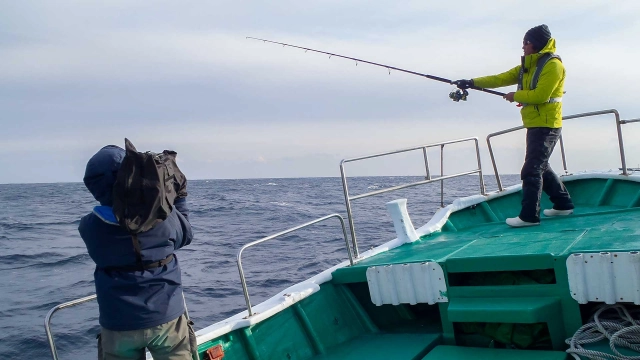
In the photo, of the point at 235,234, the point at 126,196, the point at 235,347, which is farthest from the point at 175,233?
the point at 235,234

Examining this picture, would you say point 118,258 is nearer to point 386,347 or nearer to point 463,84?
point 386,347

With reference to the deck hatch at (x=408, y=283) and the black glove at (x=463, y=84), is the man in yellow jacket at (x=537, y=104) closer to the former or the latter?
the black glove at (x=463, y=84)

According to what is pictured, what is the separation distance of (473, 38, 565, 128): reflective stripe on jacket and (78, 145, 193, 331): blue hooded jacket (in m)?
3.55

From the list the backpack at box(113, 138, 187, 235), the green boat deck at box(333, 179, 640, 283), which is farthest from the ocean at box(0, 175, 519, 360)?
the backpack at box(113, 138, 187, 235)

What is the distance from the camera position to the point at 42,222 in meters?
22.4

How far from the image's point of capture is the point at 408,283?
3.93 metres

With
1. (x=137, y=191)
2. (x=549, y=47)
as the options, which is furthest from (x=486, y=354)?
(x=549, y=47)

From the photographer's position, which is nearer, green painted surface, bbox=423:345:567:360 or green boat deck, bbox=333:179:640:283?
green painted surface, bbox=423:345:567:360

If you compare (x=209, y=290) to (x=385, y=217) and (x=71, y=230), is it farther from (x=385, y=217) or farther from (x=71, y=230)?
(x=71, y=230)

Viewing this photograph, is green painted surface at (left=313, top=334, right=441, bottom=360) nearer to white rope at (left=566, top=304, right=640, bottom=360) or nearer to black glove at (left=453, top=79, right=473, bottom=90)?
white rope at (left=566, top=304, right=640, bottom=360)

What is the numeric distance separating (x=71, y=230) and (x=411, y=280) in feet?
60.3

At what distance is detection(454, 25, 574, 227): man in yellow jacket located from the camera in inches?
183

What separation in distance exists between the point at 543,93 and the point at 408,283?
7.09ft

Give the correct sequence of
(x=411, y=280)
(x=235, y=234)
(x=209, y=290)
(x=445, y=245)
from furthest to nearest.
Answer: (x=235, y=234)
(x=209, y=290)
(x=445, y=245)
(x=411, y=280)
